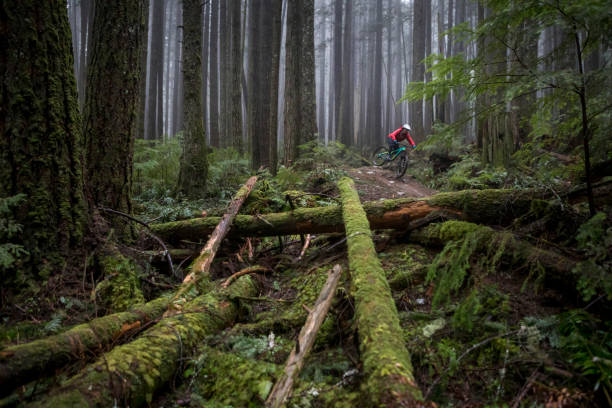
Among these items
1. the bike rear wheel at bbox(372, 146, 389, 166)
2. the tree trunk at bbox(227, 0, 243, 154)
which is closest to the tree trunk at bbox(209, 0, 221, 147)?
the tree trunk at bbox(227, 0, 243, 154)

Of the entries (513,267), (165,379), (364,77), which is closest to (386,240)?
(513,267)

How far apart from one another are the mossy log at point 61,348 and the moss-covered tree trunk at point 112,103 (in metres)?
2.09

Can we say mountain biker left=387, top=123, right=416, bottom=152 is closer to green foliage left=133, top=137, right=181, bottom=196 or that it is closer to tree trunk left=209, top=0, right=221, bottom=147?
tree trunk left=209, top=0, right=221, bottom=147

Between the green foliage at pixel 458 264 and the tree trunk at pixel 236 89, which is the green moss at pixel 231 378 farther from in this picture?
the tree trunk at pixel 236 89

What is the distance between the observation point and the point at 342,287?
3201mm

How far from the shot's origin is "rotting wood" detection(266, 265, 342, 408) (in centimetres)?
182

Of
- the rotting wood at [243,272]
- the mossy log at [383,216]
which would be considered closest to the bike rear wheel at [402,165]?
the mossy log at [383,216]

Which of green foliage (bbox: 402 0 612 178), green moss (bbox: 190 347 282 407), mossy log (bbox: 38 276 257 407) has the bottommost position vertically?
green moss (bbox: 190 347 282 407)

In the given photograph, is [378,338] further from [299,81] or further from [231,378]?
[299,81]

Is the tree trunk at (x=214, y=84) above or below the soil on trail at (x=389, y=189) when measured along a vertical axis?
above

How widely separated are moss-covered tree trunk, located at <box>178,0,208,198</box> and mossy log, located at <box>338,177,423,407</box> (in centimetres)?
589

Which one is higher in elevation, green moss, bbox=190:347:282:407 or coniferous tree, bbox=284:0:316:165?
coniferous tree, bbox=284:0:316:165

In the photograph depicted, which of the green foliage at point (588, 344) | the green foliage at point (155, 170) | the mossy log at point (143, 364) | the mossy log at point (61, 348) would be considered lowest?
the mossy log at point (143, 364)

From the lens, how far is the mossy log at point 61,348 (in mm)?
1850
